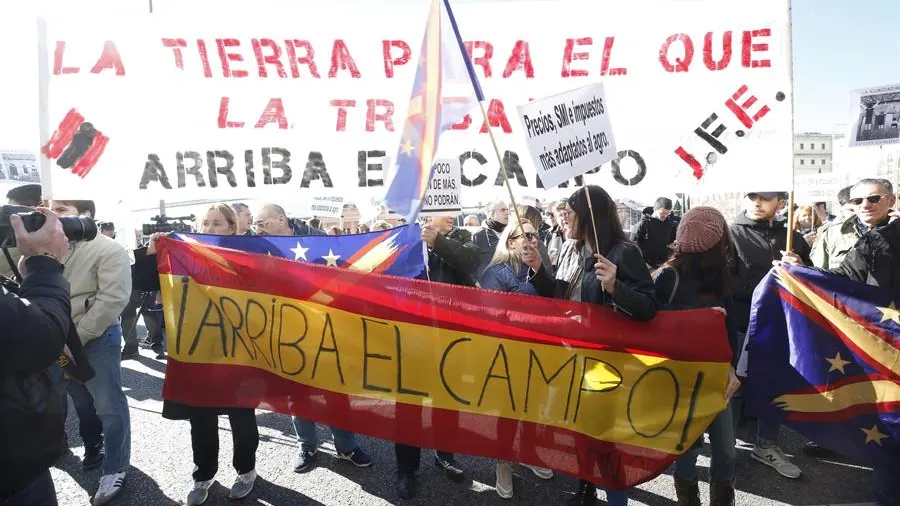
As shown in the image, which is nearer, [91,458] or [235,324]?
[235,324]

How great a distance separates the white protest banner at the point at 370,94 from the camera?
3418mm

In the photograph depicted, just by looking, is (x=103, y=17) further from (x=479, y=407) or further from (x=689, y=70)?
(x=689, y=70)

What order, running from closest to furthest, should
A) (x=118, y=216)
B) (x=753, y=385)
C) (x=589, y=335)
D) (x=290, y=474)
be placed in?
(x=589, y=335) → (x=753, y=385) → (x=118, y=216) → (x=290, y=474)

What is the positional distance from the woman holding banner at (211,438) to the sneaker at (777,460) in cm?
364

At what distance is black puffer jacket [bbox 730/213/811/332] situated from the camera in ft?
13.9

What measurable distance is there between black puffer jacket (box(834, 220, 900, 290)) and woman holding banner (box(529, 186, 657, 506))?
6.03 ft

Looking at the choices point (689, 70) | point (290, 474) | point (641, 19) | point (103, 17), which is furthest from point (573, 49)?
point (290, 474)

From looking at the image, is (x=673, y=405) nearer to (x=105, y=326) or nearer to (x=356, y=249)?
(x=356, y=249)

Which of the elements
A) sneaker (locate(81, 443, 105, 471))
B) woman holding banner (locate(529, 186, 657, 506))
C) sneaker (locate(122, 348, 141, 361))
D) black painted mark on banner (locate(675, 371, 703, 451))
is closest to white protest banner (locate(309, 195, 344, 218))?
sneaker (locate(81, 443, 105, 471))

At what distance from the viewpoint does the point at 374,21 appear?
3.66 meters

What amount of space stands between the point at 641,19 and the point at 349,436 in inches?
141

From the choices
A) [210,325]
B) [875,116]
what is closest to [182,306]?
[210,325]

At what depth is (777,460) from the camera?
12.8ft

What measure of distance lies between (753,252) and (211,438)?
167 inches
